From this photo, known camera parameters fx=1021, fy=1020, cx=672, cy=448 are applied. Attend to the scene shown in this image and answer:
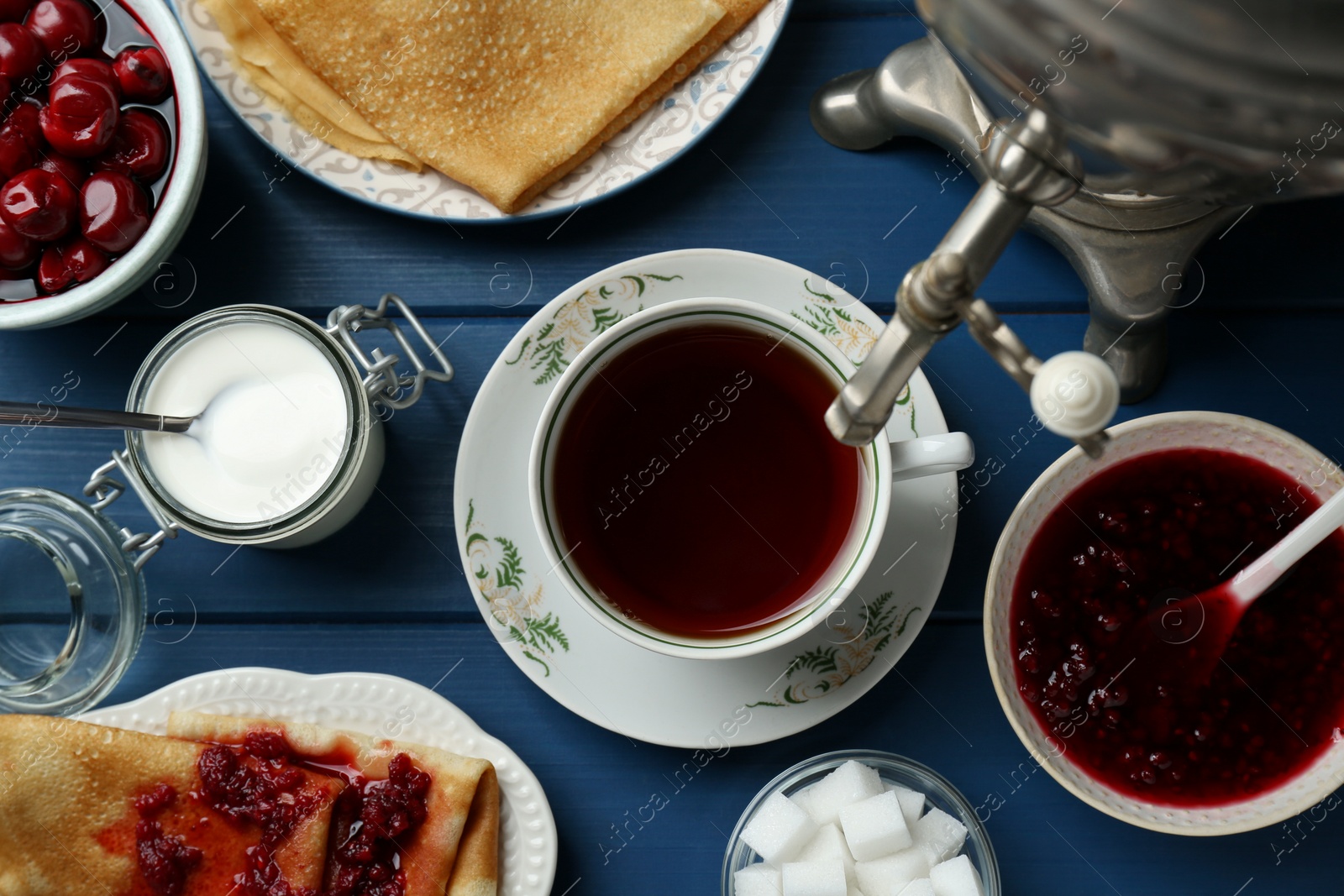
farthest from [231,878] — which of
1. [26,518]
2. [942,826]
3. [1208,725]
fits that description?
[1208,725]

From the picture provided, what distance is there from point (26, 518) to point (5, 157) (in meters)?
0.32

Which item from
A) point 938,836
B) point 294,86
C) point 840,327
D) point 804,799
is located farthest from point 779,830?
point 294,86

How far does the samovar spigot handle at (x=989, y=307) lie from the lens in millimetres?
452

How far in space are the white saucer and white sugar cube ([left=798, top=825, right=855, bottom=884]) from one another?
0.38ft

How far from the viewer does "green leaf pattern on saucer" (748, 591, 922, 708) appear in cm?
89

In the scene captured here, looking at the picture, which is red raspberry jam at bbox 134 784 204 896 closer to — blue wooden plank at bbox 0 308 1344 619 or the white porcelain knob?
blue wooden plank at bbox 0 308 1344 619

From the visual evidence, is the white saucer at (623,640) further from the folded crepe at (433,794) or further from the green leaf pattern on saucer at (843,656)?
the folded crepe at (433,794)

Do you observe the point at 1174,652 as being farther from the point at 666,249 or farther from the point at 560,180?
the point at 560,180

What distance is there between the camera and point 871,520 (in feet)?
2.50

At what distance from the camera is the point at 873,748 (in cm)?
98

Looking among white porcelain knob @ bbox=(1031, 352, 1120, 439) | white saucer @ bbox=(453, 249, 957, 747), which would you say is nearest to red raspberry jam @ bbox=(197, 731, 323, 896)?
white saucer @ bbox=(453, 249, 957, 747)

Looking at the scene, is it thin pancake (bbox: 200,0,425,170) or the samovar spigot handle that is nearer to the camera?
the samovar spigot handle

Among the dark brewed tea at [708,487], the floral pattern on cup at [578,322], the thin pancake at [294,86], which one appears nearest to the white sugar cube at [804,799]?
the dark brewed tea at [708,487]

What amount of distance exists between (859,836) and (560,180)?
66 cm
